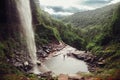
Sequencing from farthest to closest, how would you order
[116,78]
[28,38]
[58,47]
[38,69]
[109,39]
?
[58,47] < [109,39] < [28,38] < [38,69] < [116,78]

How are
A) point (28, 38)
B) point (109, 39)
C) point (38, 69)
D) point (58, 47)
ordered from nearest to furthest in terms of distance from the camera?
1. point (38, 69)
2. point (28, 38)
3. point (109, 39)
4. point (58, 47)

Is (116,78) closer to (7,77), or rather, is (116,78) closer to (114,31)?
(7,77)

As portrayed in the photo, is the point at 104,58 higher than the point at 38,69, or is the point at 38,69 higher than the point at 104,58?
the point at 104,58

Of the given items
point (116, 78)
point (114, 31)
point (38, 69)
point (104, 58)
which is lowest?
point (116, 78)

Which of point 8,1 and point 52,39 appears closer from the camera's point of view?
point 8,1

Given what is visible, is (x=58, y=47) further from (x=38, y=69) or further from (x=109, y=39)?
(x=38, y=69)

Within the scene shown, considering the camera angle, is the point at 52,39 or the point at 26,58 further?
the point at 52,39

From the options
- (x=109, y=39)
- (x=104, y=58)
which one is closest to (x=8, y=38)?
(x=104, y=58)

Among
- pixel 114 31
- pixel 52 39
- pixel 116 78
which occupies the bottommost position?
pixel 116 78

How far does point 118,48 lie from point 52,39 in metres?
39.6

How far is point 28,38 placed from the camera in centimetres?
7938

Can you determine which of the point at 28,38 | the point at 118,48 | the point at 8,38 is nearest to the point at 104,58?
the point at 118,48

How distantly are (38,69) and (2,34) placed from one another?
1272 cm

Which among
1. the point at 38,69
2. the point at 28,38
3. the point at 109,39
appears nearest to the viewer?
the point at 38,69
